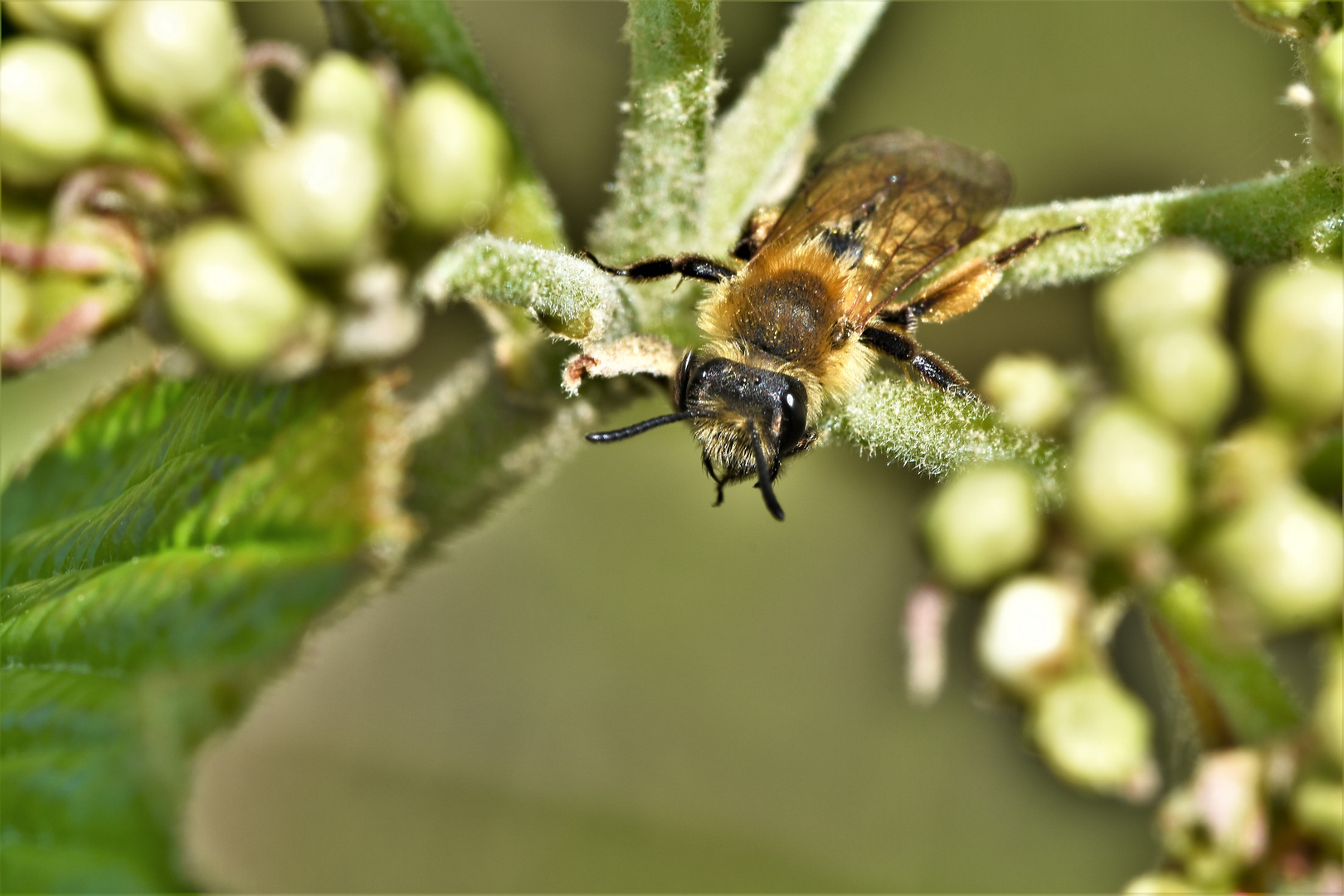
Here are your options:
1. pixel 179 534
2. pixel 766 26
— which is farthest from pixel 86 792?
pixel 766 26

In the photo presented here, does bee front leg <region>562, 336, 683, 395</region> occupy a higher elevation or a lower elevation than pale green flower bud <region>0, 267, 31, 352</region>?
lower

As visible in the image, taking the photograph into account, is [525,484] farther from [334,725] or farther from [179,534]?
[334,725]

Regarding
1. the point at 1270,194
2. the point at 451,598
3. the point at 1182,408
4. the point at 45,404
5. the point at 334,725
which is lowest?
the point at 334,725

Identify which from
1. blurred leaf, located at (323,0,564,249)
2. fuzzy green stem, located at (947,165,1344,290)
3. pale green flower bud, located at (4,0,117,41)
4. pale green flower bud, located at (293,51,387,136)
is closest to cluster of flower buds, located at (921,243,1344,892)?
Result: fuzzy green stem, located at (947,165,1344,290)

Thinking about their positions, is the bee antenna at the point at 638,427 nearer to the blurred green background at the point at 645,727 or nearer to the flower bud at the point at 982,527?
the flower bud at the point at 982,527

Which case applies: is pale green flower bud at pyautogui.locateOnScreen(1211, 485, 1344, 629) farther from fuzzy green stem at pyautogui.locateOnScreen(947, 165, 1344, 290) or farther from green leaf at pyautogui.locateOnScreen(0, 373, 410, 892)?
green leaf at pyautogui.locateOnScreen(0, 373, 410, 892)

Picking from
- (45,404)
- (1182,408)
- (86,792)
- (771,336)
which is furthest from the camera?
(45,404)
